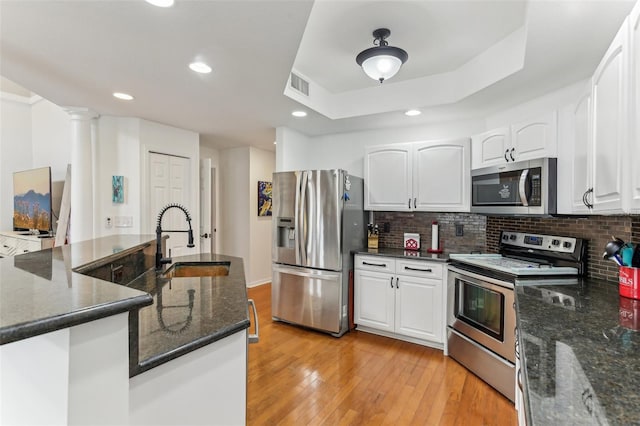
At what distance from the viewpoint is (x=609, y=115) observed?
138 cm

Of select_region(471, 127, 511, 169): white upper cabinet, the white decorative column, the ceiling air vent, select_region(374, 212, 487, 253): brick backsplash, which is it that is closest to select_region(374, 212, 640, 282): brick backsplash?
select_region(374, 212, 487, 253): brick backsplash

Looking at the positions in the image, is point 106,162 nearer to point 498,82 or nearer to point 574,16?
point 498,82

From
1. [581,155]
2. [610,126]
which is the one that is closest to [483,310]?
[581,155]

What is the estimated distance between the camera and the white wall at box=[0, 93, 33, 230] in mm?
5547

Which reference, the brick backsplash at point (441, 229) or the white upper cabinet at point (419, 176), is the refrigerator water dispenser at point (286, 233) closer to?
the white upper cabinet at point (419, 176)

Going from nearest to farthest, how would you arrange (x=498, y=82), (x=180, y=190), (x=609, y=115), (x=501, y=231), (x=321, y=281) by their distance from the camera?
(x=609, y=115) → (x=498, y=82) → (x=501, y=231) → (x=321, y=281) → (x=180, y=190)

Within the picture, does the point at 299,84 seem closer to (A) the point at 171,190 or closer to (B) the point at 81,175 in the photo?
(A) the point at 171,190

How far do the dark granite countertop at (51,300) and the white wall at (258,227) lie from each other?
4176mm

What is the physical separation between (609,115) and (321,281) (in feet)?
8.56

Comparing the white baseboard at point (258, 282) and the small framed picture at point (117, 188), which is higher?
the small framed picture at point (117, 188)

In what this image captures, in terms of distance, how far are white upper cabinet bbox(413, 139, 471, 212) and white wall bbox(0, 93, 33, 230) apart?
22.3 ft

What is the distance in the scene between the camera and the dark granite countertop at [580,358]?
28.4 inches

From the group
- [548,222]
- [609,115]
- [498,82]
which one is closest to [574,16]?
[609,115]

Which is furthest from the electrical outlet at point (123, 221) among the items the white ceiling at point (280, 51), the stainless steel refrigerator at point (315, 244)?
the stainless steel refrigerator at point (315, 244)
